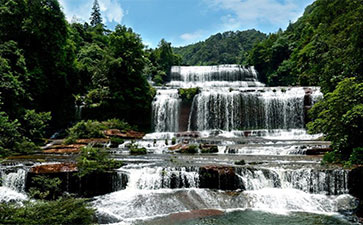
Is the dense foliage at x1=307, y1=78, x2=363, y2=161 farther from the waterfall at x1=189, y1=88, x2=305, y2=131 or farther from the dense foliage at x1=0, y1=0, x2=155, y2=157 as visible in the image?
the dense foliage at x1=0, y1=0, x2=155, y2=157

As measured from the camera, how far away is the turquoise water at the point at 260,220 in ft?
23.8

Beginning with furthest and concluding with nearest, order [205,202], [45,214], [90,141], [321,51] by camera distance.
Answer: [321,51], [90,141], [205,202], [45,214]

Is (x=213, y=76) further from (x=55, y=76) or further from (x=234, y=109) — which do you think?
(x=55, y=76)

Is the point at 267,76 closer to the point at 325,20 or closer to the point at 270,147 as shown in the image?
the point at 325,20

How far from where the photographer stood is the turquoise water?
7.25 meters

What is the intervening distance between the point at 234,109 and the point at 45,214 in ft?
74.3

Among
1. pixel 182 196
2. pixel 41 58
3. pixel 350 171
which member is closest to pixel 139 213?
pixel 182 196

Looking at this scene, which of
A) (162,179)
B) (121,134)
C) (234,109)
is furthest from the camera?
(234,109)

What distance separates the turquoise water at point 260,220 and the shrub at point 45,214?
220cm

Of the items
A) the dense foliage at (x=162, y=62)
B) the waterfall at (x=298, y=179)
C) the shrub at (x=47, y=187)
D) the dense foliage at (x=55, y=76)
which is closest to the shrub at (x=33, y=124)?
the dense foliage at (x=55, y=76)

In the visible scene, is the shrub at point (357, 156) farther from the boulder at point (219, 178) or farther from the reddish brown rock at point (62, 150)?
the reddish brown rock at point (62, 150)

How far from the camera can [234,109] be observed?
1032 inches

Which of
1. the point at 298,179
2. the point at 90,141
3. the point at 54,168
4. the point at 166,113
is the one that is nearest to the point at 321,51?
the point at 166,113

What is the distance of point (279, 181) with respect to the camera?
9.82m
